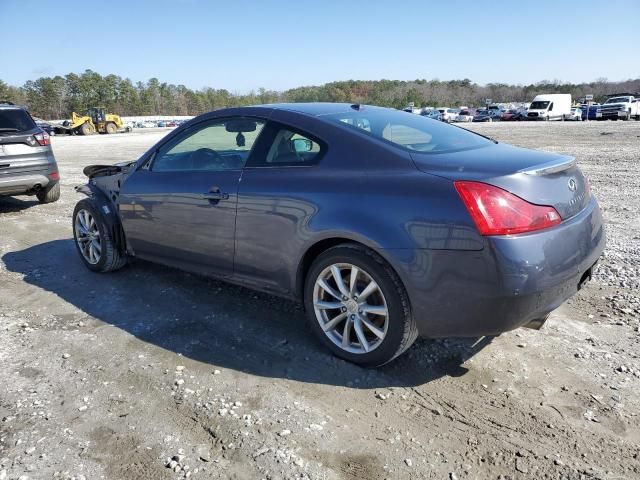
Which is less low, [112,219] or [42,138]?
[42,138]

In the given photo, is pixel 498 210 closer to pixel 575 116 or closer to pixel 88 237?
pixel 88 237

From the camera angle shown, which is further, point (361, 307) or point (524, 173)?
point (361, 307)

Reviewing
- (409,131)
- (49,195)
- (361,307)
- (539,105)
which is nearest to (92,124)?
(539,105)

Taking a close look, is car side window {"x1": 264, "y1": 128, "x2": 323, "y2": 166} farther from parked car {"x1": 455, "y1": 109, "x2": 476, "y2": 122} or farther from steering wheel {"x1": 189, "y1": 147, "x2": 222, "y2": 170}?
parked car {"x1": 455, "y1": 109, "x2": 476, "y2": 122}

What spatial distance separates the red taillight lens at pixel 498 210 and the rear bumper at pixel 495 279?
53 millimetres

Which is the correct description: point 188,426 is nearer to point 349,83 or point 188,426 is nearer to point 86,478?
point 86,478

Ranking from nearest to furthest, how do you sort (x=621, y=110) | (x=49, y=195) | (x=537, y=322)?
(x=537, y=322)
(x=49, y=195)
(x=621, y=110)

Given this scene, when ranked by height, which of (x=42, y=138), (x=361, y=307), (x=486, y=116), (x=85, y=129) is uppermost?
(x=42, y=138)

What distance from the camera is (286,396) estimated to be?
294 cm

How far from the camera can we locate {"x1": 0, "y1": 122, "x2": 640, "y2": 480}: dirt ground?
7.86 feet

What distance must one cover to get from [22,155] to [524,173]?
7.88 m

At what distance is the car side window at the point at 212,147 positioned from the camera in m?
3.78

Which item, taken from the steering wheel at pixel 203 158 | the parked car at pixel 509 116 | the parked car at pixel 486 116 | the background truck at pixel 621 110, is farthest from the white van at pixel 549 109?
the steering wheel at pixel 203 158

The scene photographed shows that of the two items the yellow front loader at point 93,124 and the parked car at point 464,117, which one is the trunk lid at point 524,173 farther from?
the parked car at point 464,117
